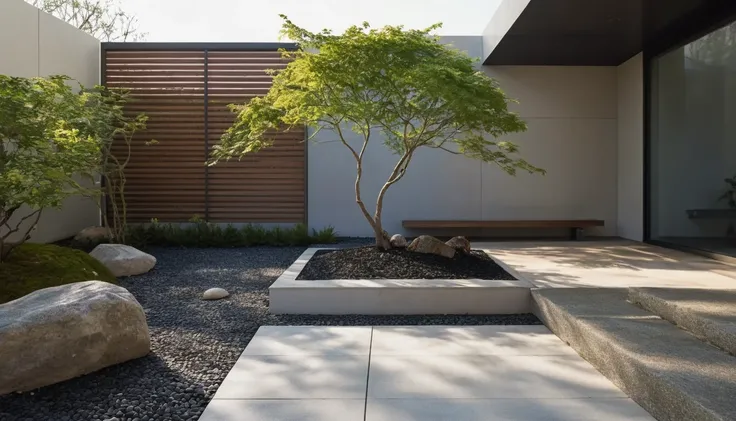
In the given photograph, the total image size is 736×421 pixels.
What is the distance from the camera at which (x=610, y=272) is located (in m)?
5.06

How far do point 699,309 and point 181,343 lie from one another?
11.0ft

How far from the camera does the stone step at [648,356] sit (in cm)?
209

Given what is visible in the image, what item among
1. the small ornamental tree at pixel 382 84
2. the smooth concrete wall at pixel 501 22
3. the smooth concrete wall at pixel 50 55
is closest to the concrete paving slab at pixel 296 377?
the small ornamental tree at pixel 382 84

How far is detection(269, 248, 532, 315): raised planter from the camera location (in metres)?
4.18

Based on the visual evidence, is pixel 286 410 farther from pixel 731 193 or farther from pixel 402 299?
pixel 731 193

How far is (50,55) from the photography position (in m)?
7.43

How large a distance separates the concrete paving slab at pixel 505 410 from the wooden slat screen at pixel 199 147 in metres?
6.46

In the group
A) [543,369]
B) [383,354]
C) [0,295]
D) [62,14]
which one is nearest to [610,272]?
[543,369]

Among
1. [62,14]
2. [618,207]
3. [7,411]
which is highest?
[62,14]

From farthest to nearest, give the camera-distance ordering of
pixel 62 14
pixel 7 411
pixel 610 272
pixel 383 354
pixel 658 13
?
1. pixel 62 14
2. pixel 658 13
3. pixel 610 272
4. pixel 383 354
5. pixel 7 411

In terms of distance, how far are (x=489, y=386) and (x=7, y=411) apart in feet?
7.82

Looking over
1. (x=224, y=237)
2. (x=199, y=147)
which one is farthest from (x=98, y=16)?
(x=224, y=237)

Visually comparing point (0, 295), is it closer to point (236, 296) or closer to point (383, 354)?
point (236, 296)

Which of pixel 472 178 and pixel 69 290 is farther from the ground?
pixel 472 178
